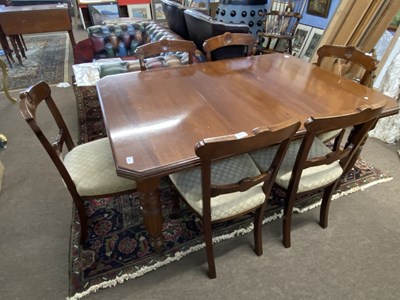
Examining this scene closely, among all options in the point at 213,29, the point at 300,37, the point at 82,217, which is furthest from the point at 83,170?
the point at 300,37

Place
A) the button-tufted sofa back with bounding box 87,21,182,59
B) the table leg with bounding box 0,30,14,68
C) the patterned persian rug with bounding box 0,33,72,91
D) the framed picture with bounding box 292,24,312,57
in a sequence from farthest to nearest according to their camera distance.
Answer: the table leg with bounding box 0,30,14,68
the patterned persian rug with bounding box 0,33,72,91
the framed picture with bounding box 292,24,312,57
the button-tufted sofa back with bounding box 87,21,182,59

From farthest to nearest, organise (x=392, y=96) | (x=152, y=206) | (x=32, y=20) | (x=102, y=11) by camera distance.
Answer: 1. (x=102, y=11)
2. (x=32, y=20)
3. (x=392, y=96)
4. (x=152, y=206)

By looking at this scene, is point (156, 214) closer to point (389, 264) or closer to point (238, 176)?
point (238, 176)

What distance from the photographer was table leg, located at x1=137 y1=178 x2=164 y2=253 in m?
1.01

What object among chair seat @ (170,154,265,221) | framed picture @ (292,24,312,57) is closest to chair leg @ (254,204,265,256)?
chair seat @ (170,154,265,221)

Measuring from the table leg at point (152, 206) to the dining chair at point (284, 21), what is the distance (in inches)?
117

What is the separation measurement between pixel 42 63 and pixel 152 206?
13.5ft

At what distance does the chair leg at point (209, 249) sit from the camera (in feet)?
3.82

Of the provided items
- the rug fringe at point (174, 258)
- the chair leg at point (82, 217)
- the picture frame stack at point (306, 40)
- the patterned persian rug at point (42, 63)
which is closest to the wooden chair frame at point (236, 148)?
the rug fringe at point (174, 258)

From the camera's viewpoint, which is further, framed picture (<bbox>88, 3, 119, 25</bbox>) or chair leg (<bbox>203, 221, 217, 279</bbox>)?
framed picture (<bbox>88, 3, 119, 25</bbox>)

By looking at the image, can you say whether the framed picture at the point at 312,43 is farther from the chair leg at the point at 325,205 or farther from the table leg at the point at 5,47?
the table leg at the point at 5,47

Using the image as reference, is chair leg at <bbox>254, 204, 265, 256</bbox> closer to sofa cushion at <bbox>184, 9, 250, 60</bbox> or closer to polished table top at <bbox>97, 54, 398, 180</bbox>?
polished table top at <bbox>97, 54, 398, 180</bbox>

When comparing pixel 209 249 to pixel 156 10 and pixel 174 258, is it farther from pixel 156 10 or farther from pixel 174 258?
pixel 156 10

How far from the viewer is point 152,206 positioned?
1.13m
